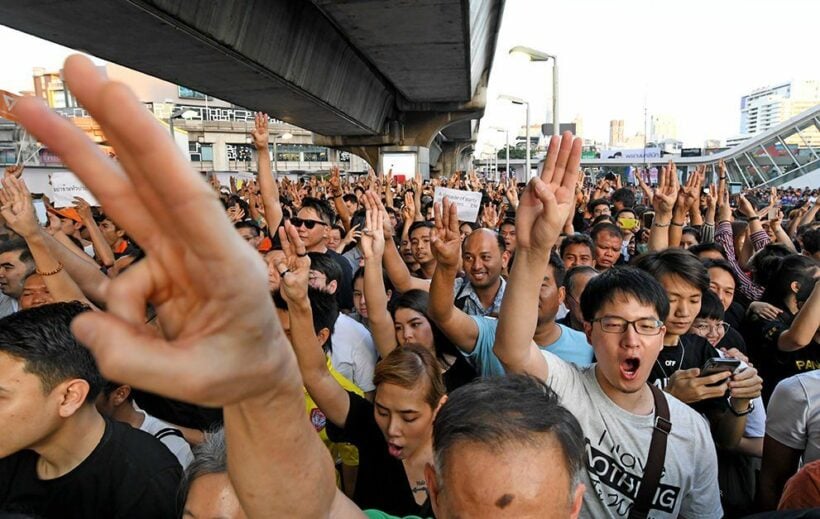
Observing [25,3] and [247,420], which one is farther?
[25,3]

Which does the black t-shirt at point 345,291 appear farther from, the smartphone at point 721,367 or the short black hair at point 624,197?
the short black hair at point 624,197

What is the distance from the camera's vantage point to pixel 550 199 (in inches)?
79.6

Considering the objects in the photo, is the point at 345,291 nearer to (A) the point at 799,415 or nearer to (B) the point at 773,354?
(B) the point at 773,354

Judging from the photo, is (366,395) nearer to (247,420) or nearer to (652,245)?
(247,420)

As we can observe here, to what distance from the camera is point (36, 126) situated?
0.76 metres

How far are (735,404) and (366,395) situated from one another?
1.95 meters

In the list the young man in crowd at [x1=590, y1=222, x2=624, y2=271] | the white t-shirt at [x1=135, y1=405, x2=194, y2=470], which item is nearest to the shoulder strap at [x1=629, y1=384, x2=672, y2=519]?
the white t-shirt at [x1=135, y1=405, x2=194, y2=470]

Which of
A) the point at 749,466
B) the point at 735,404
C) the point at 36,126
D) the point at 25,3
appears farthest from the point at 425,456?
the point at 25,3

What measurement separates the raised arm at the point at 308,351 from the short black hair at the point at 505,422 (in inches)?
41.5

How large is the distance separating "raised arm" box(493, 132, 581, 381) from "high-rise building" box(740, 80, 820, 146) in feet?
533

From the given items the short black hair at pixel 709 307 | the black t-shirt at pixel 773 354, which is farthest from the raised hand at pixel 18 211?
the black t-shirt at pixel 773 354

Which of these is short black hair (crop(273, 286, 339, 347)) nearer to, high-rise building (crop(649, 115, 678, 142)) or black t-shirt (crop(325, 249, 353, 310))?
black t-shirt (crop(325, 249, 353, 310))

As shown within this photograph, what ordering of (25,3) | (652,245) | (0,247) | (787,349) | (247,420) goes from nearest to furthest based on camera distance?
1. (247,420)
2. (787,349)
3. (0,247)
4. (652,245)
5. (25,3)

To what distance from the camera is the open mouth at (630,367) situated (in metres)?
2.05
